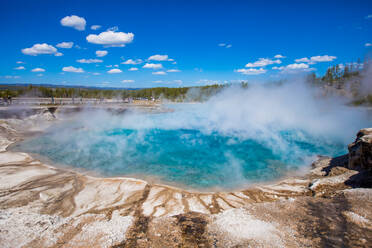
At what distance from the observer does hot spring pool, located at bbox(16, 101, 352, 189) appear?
644 cm

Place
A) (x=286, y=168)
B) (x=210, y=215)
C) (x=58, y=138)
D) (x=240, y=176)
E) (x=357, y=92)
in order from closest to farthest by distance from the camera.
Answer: (x=210, y=215)
(x=240, y=176)
(x=286, y=168)
(x=58, y=138)
(x=357, y=92)

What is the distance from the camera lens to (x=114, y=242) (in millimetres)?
2838

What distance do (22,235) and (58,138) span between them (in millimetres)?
9471

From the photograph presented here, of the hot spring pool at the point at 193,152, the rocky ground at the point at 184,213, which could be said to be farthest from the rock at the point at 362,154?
the hot spring pool at the point at 193,152

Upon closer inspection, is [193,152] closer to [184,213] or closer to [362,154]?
[184,213]

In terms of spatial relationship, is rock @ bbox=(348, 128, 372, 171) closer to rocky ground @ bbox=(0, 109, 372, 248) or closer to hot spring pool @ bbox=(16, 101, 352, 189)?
rocky ground @ bbox=(0, 109, 372, 248)

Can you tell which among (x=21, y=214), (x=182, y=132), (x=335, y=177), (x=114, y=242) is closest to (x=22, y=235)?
(x=21, y=214)

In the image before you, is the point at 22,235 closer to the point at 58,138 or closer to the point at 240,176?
the point at 240,176

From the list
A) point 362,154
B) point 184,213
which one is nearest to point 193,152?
point 184,213

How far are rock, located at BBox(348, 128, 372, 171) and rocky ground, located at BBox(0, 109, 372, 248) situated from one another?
0.02m

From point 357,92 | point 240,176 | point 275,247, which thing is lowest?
point 240,176

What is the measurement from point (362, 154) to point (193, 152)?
5846 mm

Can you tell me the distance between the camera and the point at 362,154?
191 inches

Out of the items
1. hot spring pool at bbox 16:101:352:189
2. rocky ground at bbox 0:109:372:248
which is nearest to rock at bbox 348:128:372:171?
rocky ground at bbox 0:109:372:248
